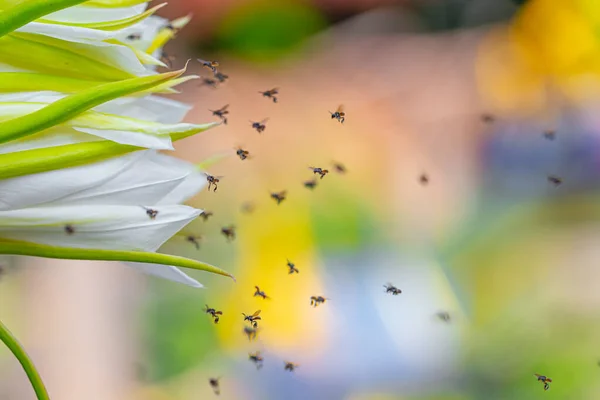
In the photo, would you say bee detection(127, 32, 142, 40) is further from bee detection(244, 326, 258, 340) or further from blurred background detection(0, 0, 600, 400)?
blurred background detection(0, 0, 600, 400)

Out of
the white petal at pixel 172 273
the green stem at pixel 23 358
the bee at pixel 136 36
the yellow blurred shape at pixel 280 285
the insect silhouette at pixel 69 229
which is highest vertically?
the yellow blurred shape at pixel 280 285

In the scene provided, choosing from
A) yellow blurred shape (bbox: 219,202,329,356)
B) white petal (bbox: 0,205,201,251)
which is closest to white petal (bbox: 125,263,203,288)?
white petal (bbox: 0,205,201,251)

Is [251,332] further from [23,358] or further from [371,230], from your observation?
[371,230]

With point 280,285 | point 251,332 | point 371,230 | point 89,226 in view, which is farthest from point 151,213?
point 371,230

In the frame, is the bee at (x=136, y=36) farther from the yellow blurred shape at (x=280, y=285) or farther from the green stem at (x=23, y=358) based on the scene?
the yellow blurred shape at (x=280, y=285)

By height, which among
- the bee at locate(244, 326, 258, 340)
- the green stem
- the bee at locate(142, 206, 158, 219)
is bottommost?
the green stem

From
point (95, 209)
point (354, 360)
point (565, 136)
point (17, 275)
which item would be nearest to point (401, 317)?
point (354, 360)

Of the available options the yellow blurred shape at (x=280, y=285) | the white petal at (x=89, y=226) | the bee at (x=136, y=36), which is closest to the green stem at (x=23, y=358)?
the white petal at (x=89, y=226)
